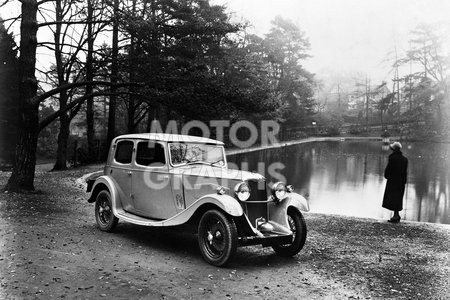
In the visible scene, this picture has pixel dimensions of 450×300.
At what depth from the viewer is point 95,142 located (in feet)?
87.0

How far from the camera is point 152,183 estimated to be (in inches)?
271

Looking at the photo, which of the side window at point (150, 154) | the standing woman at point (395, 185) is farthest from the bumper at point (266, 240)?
the standing woman at point (395, 185)

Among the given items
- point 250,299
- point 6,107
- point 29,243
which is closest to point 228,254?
point 250,299

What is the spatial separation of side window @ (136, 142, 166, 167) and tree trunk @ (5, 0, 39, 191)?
565 cm

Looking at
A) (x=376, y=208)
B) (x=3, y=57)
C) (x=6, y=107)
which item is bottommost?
(x=376, y=208)

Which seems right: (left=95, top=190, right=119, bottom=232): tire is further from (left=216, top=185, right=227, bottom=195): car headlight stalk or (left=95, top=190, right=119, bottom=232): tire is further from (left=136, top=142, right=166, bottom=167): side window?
(left=216, top=185, right=227, bottom=195): car headlight stalk

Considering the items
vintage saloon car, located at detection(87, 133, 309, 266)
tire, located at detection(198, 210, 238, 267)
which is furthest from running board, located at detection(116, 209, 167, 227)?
tire, located at detection(198, 210, 238, 267)

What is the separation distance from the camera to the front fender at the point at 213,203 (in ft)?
18.1

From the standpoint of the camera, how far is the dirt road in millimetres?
4777

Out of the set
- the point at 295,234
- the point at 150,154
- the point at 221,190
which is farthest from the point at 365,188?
the point at 221,190

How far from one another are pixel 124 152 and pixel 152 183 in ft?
3.49

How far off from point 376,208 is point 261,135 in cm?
3634

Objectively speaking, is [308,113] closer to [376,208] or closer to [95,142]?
[95,142]

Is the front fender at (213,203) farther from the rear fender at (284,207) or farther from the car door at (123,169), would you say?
the car door at (123,169)
